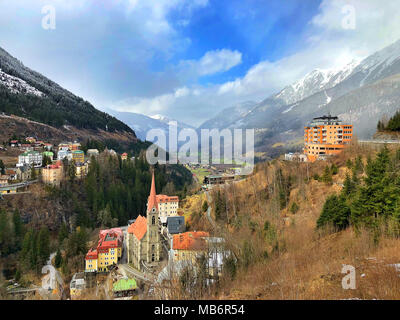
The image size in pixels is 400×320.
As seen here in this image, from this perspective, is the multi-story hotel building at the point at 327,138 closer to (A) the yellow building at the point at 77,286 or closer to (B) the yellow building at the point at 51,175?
(A) the yellow building at the point at 77,286

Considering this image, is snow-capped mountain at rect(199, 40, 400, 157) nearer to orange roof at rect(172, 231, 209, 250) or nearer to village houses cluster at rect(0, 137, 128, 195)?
orange roof at rect(172, 231, 209, 250)

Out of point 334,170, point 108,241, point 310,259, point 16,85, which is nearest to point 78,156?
point 108,241

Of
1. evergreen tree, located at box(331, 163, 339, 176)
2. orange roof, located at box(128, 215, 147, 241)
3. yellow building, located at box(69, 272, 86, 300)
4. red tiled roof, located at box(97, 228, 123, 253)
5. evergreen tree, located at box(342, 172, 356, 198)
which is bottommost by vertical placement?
yellow building, located at box(69, 272, 86, 300)

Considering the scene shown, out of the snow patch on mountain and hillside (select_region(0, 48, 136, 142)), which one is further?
the snow patch on mountain

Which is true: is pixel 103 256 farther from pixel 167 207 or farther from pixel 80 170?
pixel 80 170

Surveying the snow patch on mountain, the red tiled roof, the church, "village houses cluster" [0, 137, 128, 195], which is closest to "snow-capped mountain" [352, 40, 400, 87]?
the church

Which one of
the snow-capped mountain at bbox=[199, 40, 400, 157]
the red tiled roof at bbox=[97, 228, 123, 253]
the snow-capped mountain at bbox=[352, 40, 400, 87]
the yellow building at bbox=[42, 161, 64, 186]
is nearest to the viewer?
the red tiled roof at bbox=[97, 228, 123, 253]
